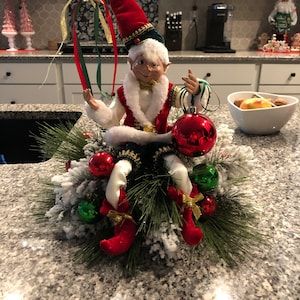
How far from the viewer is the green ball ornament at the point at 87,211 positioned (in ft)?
1.61

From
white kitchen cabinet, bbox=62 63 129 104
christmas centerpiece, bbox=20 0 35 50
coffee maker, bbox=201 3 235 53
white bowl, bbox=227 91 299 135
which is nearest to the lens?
white bowl, bbox=227 91 299 135

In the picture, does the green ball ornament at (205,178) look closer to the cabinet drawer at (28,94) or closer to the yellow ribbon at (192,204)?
the yellow ribbon at (192,204)

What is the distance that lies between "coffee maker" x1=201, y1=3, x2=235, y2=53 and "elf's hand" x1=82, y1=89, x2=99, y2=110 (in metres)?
2.31

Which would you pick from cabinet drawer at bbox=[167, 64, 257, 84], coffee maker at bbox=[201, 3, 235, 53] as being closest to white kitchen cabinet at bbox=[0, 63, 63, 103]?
cabinet drawer at bbox=[167, 64, 257, 84]

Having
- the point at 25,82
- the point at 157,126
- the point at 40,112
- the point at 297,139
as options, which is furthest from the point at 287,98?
the point at 25,82

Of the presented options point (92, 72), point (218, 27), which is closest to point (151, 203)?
point (92, 72)

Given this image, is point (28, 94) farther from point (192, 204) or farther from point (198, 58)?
point (192, 204)

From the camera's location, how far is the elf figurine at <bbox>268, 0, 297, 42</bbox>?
9.18ft

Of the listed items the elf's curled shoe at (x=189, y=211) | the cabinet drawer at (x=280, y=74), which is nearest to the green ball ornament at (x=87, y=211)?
the elf's curled shoe at (x=189, y=211)

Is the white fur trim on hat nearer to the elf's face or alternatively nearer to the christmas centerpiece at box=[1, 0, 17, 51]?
the elf's face

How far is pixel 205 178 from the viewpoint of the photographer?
1.67 feet

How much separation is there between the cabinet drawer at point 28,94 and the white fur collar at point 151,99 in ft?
6.96

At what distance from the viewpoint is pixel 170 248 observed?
1.44 feet

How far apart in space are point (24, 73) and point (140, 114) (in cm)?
222
